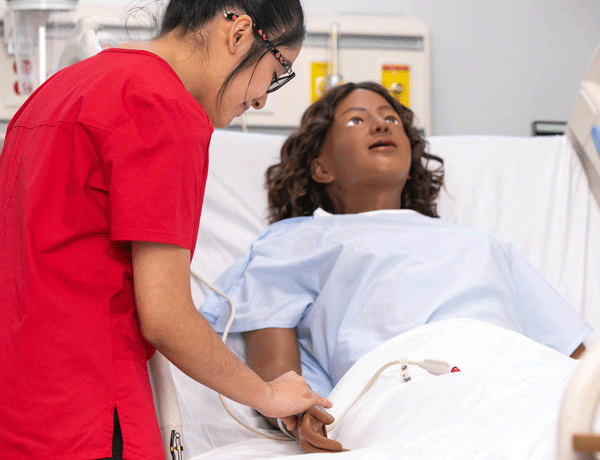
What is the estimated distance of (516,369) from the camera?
3.04ft

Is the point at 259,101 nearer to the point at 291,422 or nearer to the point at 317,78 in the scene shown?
the point at 291,422

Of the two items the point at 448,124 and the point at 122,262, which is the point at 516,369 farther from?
the point at 448,124

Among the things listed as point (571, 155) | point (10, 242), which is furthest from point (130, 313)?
point (571, 155)

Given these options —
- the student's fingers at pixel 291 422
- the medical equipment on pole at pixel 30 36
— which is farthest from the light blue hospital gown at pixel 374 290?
the medical equipment on pole at pixel 30 36

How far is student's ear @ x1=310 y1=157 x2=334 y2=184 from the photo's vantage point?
197cm

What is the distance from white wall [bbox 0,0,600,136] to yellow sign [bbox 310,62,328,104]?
30 cm

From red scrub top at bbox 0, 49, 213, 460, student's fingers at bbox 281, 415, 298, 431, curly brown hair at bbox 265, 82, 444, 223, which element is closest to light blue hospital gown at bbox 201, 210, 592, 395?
curly brown hair at bbox 265, 82, 444, 223

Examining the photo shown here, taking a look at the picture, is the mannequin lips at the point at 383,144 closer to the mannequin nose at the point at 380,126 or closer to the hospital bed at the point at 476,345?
the mannequin nose at the point at 380,126

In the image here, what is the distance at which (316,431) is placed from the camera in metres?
1.08

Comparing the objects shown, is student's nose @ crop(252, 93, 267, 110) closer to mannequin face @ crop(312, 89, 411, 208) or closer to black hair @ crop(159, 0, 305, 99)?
black hair @ crop(159, 0, 305, 99)

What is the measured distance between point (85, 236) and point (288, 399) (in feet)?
1.32

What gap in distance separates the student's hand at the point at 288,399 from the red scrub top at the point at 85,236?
0.71 ft

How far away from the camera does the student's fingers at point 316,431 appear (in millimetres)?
1050

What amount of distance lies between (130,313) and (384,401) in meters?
0.52
